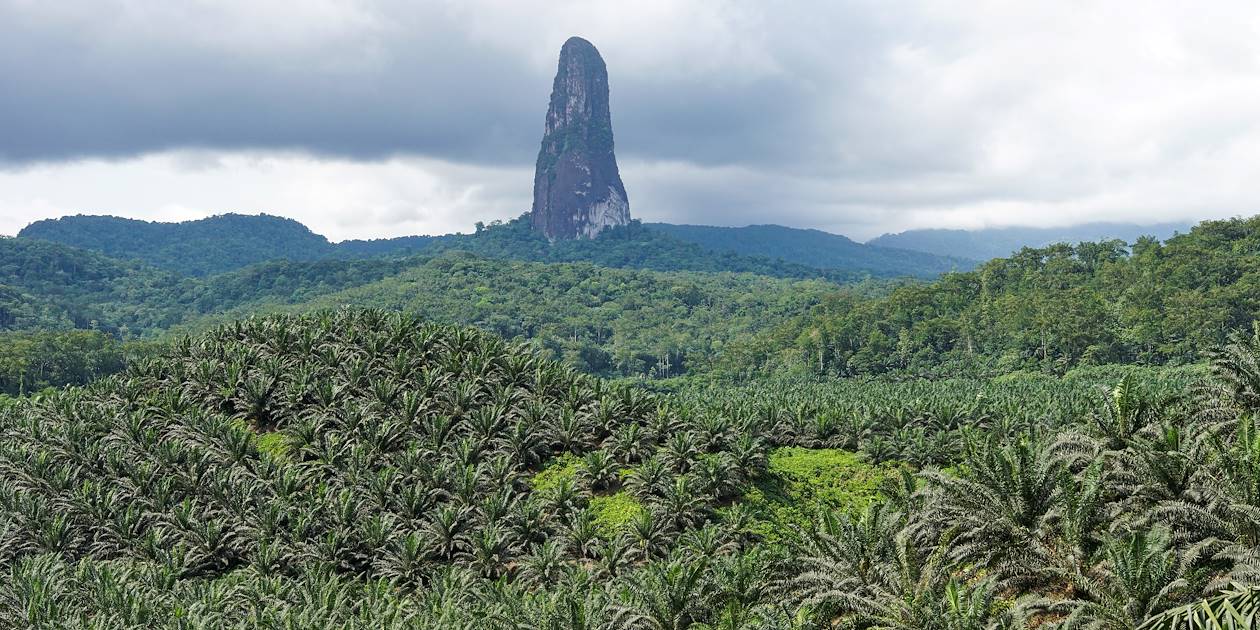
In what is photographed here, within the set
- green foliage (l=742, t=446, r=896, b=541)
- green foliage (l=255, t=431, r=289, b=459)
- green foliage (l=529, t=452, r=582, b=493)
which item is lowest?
green foliage (l=742, t=446, r=896, b=541)

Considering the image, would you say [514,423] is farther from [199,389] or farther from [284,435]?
[199,389]

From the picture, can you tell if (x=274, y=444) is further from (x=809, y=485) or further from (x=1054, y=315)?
(x=1054, y=315)

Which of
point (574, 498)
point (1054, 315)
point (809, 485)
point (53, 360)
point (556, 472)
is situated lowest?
point (809, 485)

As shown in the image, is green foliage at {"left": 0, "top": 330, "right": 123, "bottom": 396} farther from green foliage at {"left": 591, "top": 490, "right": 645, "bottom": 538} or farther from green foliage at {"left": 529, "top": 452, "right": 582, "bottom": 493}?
green foliage at {"left": 591, "top": 490, "right": 645, "bottom": 538}

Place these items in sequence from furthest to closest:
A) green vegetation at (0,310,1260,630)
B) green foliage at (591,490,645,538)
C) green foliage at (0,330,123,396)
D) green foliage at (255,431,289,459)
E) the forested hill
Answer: the forested hill < green foliage at (0,330,123,396) < green foliage at (255,431,289,459) < green foliage at (591,490,645,538) < green vegetation at (0,310,1260,630)

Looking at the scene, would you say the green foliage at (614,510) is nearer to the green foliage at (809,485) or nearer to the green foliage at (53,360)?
the green foliage at (809,485)

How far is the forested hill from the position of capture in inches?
4365

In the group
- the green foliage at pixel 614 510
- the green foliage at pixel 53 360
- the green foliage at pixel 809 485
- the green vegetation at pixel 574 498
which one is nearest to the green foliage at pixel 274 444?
the green vegetation at pixel 574 498

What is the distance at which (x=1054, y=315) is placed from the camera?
119438mm

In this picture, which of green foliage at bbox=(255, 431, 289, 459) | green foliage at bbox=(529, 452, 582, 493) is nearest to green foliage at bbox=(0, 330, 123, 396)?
green foliage at bbox=(255, 431, 289, 459)

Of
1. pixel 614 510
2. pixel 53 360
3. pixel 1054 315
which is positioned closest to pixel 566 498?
pixel 614 510

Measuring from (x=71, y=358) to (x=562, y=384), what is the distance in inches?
3833

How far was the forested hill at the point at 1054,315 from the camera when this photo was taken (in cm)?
11088

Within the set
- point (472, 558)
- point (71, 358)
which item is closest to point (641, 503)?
point (472, 558)
